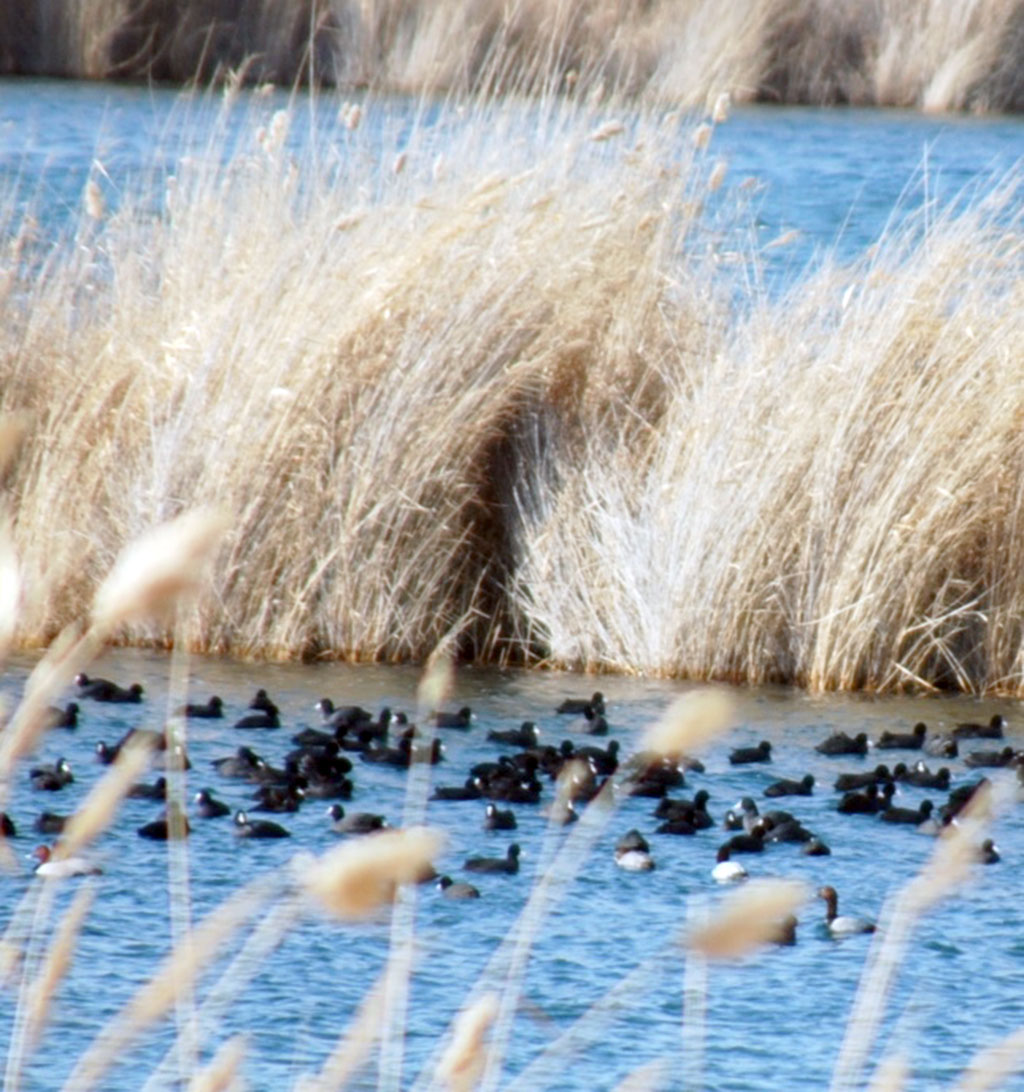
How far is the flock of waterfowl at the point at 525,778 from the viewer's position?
731 centimetres

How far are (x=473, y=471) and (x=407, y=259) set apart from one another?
1056mm

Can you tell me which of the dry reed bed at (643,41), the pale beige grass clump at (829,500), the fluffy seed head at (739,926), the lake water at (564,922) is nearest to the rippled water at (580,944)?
the lake water at (564,922)

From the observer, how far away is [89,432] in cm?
984

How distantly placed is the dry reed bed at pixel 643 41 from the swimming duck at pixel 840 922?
16.1 m

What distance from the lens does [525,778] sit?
8008mm

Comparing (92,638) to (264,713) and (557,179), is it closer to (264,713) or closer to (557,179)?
(264,713)

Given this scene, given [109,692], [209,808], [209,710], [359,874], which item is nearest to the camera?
[359,874]

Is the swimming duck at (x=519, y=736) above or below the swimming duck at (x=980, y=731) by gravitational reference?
below

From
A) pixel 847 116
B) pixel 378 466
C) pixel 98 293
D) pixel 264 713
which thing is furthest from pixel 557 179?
pixel 847 116

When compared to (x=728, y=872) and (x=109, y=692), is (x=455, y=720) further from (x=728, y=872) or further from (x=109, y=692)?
(x=728, y=872)

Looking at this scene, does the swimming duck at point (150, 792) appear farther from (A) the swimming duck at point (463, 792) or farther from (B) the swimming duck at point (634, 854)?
(B) the swimming duck at point (634, 854)

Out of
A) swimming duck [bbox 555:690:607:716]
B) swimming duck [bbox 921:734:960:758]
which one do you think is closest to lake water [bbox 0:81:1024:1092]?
swimming duck [bbox 555:690:607:716]

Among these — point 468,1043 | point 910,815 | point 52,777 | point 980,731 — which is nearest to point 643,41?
point 980,731

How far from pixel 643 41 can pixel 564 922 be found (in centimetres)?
1679
